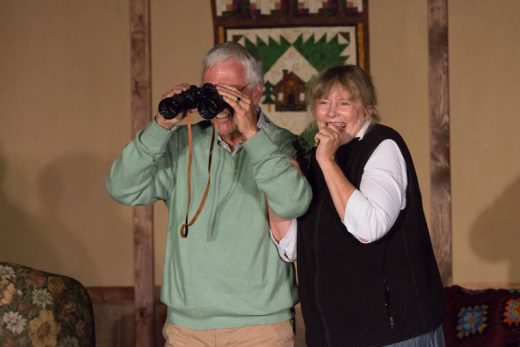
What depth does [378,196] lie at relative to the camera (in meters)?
2.15

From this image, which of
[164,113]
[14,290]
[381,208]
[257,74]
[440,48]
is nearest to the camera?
[381,208]

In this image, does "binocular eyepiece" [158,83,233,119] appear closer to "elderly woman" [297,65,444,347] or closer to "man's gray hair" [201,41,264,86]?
"man's gray hair" [201,41,264,86]

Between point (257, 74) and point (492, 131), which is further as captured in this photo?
point (492, 131)

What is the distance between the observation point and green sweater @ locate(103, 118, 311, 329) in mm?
2359

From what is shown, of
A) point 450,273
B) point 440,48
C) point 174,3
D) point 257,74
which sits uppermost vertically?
point 174,3

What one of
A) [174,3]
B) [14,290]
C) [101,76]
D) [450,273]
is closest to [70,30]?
[101,76]

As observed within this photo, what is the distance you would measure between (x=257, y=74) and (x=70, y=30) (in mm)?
2475

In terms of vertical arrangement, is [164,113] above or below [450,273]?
above

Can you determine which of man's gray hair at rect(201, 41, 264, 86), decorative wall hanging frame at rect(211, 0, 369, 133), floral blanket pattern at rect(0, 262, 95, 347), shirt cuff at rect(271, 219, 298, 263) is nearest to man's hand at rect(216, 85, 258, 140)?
man's gray hair at rect(201, 41, 264, 86)

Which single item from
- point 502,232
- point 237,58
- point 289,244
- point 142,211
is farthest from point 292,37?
point 289,244

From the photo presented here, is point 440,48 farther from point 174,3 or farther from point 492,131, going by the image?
point 174,3

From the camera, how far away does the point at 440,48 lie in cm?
450

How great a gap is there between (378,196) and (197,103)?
1.80ft

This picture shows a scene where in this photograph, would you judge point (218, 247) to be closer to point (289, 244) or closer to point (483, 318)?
point (289, 244)
